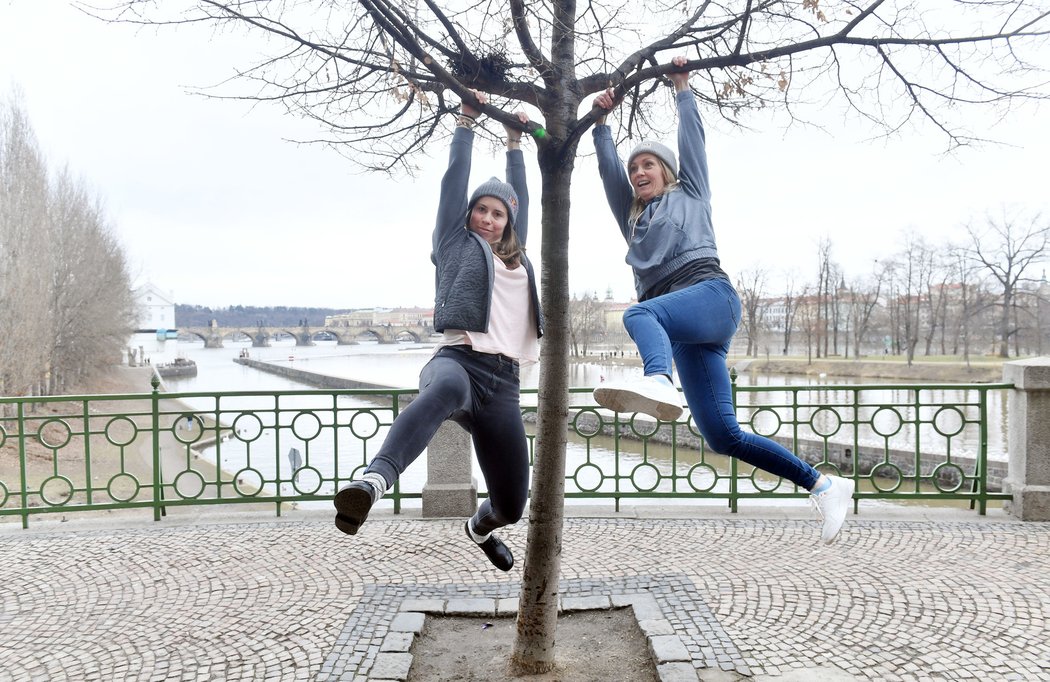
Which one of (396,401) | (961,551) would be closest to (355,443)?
(396,401)

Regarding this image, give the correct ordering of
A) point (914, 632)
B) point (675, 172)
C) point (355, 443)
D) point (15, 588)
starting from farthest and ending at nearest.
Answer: point (355, 443)
point (15, 588)
point (914, 632)
point (675, 172)

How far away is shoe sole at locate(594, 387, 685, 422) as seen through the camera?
2.23 metres

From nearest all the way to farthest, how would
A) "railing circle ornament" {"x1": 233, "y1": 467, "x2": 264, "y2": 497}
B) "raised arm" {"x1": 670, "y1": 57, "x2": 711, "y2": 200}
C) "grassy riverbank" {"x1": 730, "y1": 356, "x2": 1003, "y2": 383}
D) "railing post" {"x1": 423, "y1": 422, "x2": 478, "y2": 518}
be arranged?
"raised arm" {"x1": 670, "y1": 57, "x2": 711, "y2": 200} → "railing post" {"x1": 423, "y1": 422, "x2": 478, "y2": 518} → "railing circle ornament" {"x1": 233, "y1": 467, "x2": 264, "y2": 497} → "grassy riverbank" {"x1": 730, "y1": 356, "x2": 1003, "y2": 383}

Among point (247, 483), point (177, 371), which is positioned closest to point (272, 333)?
point (177, 371)

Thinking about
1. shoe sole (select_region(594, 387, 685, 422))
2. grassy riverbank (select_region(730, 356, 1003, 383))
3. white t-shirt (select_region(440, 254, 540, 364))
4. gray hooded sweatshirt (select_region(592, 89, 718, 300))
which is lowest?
grassy riverbank (select_region(730, 356, 1003, 383))

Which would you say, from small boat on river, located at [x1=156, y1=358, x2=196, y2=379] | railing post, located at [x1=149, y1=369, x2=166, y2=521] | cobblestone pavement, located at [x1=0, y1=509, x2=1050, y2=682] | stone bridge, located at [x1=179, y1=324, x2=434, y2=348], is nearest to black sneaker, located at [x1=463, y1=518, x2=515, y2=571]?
cobblestone pavement, located at [x1=0, y1=509, x2=1050, y2=682]

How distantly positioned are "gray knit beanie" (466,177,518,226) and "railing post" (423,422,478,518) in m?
3.09

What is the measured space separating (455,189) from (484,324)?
2.03ft

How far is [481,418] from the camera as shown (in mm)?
2760

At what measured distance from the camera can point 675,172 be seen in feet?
9.59

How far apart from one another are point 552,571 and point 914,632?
193 centimetres

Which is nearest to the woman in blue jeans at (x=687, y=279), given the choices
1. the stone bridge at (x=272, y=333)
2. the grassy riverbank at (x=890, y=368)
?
the grassy riverbank at (x=890, y=368)

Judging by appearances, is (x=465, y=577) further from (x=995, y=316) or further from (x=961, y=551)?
(x=995, y=316)

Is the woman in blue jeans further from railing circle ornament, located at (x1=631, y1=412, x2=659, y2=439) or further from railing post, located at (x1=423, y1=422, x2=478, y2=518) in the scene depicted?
railing post, located at (x1=423, y1=422, x2=478, y2=518)
